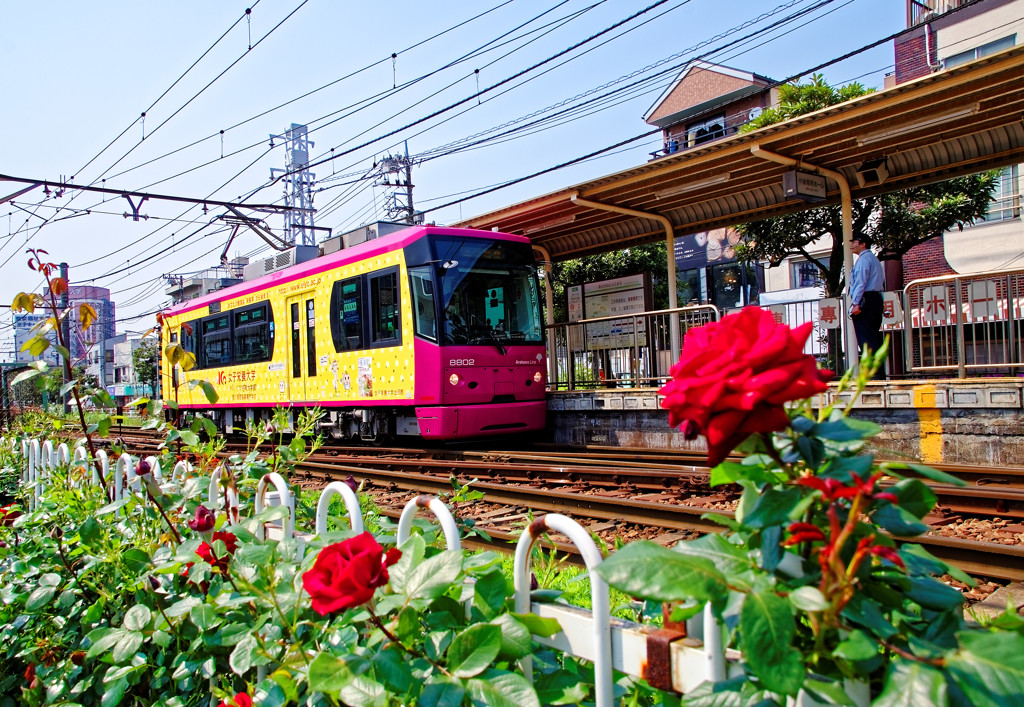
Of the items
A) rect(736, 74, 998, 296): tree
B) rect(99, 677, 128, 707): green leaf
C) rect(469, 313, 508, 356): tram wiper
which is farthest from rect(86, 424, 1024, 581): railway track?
rect(736, 74, 998, 296): tree

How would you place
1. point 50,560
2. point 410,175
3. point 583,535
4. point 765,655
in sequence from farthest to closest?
point 410,175, point 50,560, point 583,535, point 765,655

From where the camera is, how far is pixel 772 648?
0.98 m

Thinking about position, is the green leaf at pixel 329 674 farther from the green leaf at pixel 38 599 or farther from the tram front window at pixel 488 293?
the tram front window at pixel 488 293

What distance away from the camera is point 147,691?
2.69 metres

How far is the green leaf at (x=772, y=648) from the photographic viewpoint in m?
0.97

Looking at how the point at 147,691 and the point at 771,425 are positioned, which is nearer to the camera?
the point at 771,425

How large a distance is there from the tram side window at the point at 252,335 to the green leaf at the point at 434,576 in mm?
13120

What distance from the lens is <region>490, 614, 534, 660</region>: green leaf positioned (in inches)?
59.4

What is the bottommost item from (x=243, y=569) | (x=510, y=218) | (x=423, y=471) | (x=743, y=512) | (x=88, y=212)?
(x=423, y=471)

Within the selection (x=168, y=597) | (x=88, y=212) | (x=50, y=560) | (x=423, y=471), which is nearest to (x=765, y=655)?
(x=168, y=597)

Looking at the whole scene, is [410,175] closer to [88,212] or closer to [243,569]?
[88,212]

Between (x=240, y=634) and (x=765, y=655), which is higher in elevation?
(x=765, y=655)

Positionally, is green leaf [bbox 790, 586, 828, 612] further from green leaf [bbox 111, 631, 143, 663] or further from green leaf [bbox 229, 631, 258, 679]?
green leaf [bbox 111, 631, 143, 663]

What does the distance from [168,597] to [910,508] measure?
2553 mm
